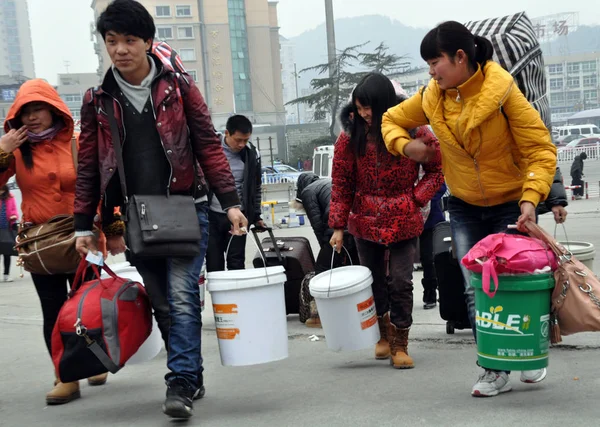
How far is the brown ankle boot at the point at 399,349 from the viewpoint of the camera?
533 cm

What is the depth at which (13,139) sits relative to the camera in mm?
4797

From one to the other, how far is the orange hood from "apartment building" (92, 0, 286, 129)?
95.5 m

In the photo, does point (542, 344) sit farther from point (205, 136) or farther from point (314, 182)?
point (314, 182)

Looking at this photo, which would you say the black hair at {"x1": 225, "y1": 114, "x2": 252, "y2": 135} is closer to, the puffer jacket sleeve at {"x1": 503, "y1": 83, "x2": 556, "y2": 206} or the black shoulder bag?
the black shoulder bag

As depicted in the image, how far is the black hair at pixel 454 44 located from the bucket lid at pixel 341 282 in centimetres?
149

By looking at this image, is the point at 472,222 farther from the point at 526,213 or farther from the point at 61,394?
the point at 61,394

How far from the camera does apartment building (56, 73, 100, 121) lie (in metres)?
144

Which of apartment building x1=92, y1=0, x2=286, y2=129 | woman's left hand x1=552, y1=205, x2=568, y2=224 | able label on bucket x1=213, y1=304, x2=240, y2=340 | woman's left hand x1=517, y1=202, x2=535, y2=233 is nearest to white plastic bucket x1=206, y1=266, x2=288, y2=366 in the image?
able label on bucket x1=213, y1=304, x2=240, y2=340

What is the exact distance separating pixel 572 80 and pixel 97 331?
14225 cm

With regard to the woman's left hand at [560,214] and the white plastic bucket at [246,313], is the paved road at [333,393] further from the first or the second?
the woman's left hand at [560,214]

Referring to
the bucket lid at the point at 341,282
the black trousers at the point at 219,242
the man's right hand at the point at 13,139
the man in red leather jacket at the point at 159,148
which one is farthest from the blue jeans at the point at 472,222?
the black trousers at the point at 219,242

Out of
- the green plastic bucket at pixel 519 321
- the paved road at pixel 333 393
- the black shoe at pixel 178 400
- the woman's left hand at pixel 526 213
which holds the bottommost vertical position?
the paved road at pixel 333 393

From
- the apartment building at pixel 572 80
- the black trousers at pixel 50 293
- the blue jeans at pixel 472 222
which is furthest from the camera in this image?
the apartment building at pixel 572 80

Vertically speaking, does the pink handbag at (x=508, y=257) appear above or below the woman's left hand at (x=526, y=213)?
below
